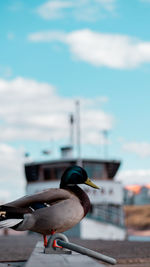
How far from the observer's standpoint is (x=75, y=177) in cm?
527

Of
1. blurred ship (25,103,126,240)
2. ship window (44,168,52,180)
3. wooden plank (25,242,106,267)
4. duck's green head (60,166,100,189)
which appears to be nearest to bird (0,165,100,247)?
duck's green head (60,166,100,189)

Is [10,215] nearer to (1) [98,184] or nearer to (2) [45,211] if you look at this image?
(2) [45,211]

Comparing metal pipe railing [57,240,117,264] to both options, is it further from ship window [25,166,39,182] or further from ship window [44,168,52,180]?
ship window [25,166,39,182]

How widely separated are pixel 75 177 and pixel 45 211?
567 mm

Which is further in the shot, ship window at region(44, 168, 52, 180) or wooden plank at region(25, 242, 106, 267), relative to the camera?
ship window at region(44, 168, 52, 180)

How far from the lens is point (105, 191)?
1158 inches

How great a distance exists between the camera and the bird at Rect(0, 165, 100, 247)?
15.9 ft

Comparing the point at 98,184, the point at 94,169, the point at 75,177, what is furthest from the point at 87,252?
the point at 94,169

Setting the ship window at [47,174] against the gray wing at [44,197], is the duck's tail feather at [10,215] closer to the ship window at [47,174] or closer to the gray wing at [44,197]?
the gray wing at [44,197]

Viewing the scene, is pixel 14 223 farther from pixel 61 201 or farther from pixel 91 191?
pixel 91 191

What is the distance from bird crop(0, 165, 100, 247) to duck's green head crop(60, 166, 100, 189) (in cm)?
17

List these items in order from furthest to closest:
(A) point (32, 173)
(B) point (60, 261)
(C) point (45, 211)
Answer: (A) point (32, 173) < (C) point (45, 211) < (B) point (60, 261)

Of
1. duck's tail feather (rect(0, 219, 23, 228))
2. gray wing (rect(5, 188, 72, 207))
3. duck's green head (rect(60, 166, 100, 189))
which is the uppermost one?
duck's green head (rect(60, 166, 100, 189))

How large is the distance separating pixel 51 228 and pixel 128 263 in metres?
3.06
